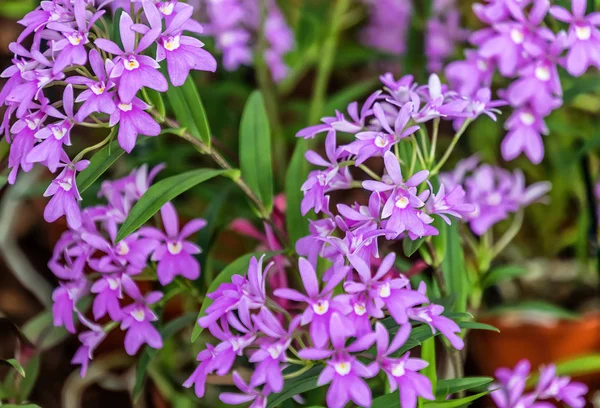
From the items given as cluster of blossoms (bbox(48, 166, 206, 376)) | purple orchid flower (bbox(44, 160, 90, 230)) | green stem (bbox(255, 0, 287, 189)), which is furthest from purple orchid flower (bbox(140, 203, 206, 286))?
green stem (bbox(255, 0, 287, 189))

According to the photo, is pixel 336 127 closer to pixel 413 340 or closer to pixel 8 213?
pixel 413 340

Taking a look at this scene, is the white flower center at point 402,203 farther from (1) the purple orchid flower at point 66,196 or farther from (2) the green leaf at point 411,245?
(1) the purple orchid flower at point 66,196

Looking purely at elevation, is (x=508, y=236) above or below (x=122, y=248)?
below

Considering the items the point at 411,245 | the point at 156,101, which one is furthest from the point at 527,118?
the point at 156,101

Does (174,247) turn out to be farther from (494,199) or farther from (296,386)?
(494,199)

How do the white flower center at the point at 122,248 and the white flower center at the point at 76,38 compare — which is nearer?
the white flower center at the point at 76,38

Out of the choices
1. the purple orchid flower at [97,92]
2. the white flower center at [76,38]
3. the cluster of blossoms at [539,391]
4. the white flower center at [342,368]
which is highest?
the white flower center at [76,38]

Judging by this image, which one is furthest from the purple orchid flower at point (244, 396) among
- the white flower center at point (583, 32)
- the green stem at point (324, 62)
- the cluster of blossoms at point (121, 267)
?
the green stem at point (324, 62)
